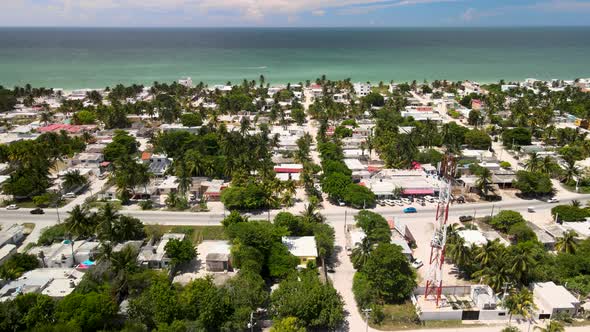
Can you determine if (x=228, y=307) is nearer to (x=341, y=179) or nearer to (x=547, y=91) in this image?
(x=341, y=179)

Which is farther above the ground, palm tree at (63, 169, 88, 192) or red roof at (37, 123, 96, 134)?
red roof at (37, 123, 96, 134)

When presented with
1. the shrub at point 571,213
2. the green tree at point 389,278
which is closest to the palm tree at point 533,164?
the shrub at point 571,213

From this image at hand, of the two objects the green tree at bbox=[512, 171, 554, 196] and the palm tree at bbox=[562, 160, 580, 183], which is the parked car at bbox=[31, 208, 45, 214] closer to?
the green tree at bbox=[512, 171, 554, 196]

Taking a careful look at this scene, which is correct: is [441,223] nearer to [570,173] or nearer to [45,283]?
[45,283]

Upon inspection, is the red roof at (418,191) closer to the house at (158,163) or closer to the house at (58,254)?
the house at (158,163)

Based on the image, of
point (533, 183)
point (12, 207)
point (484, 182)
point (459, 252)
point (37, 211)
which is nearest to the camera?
point (459, 252)

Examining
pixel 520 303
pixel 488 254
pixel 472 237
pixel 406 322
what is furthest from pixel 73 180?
pixel 520 303

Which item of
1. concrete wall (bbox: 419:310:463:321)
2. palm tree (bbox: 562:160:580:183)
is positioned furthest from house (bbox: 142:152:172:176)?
palm tree (bbox: 562:160:580:183)
